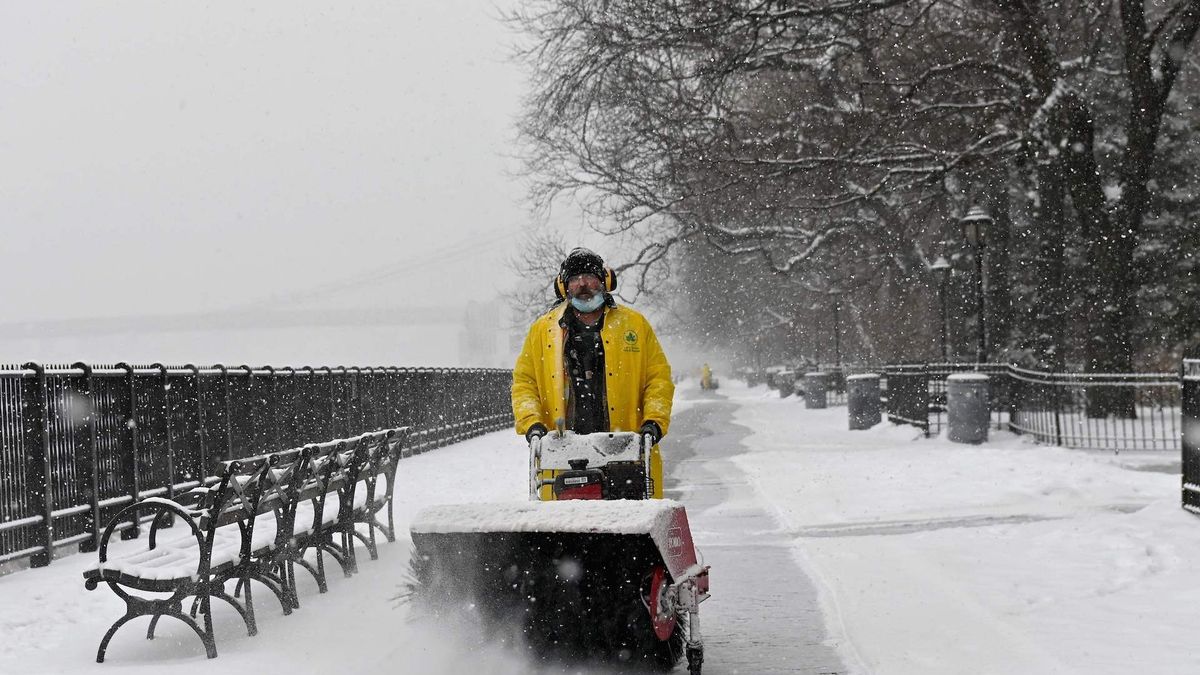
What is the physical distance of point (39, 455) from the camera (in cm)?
1065

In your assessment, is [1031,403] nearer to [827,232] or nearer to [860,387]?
[860,387]

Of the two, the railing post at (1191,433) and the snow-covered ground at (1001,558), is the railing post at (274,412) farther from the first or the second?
the railing post at (1191,433)

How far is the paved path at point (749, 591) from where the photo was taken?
6289mm

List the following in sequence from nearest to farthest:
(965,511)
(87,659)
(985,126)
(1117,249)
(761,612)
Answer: (87,659), (761,612), (965,511), (1117,249), (985,126)

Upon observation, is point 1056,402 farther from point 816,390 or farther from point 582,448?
point 816,390

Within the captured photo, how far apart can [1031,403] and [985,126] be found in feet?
26.3

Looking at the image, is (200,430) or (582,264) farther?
(200,430)

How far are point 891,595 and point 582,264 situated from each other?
3446mm

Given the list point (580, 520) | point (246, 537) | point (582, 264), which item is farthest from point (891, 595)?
point (246, 537)

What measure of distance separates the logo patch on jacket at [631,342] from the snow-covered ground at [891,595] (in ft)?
5.15

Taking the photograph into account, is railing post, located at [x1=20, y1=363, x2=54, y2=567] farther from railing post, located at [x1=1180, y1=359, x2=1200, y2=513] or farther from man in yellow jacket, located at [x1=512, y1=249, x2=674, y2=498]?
railing post, located at [x1=1180, y1=359, x2=1200, y2=513]

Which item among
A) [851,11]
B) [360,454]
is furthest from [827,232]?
[360,454]

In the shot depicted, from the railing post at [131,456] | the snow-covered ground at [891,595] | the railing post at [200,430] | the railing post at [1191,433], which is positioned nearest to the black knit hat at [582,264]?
the snow-covered ground at [891,595]

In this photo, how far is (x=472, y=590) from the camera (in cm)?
549
